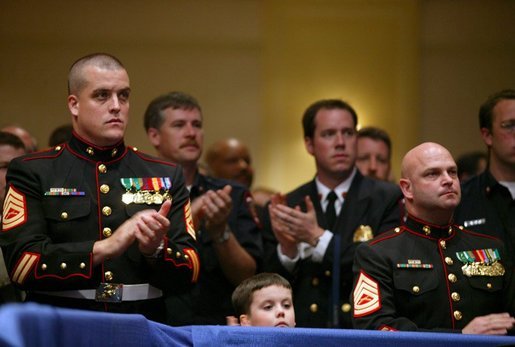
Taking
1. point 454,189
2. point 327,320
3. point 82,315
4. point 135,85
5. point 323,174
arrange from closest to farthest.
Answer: point 82,315
point 454,189
point 327,320
point 323,174
point 135,85

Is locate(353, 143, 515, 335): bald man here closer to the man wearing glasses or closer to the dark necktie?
the man wearing glasses

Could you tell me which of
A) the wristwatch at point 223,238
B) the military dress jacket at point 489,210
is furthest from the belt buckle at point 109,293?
the military dress jacket at point 489,210

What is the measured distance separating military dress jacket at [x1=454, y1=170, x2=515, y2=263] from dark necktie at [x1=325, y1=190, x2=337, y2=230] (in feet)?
1.85

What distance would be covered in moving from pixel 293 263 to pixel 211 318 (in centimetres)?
43

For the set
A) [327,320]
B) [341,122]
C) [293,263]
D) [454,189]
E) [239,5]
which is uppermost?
[239,5]

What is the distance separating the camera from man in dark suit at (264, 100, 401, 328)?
12.8 feet

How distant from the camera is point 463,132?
7062mm

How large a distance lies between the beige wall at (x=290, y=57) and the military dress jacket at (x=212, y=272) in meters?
2.66

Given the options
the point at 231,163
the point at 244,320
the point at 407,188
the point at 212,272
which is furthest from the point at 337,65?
the point at 244,320

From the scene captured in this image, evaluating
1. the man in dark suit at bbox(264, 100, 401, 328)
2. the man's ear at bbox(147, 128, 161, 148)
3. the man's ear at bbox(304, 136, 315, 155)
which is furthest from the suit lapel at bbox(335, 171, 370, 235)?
the man's ear at bbox(147, 128, 161, 148)

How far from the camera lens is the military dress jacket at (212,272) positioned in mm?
3910

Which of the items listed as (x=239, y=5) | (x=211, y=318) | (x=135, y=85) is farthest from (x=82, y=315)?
(x=239, y=5)

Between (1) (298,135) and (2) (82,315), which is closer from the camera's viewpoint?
(2) (82,315)

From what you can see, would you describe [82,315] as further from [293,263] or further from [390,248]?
[293,263]
